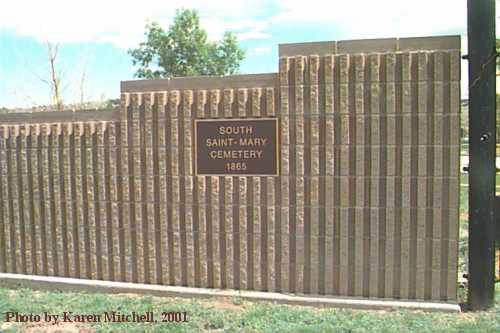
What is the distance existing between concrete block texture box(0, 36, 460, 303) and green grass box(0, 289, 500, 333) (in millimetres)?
290

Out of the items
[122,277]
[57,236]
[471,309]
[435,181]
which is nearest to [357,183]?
[435,181]

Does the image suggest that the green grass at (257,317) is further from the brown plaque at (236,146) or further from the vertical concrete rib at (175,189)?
the brown plaque at (236,146)

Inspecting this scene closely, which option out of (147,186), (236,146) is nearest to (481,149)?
(236,146)

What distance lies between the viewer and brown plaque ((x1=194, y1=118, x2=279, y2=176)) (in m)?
4.82

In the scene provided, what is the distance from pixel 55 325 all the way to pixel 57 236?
4.62ft

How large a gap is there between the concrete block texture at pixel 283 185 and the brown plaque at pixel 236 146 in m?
0.08

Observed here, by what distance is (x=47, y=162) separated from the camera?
556 cm

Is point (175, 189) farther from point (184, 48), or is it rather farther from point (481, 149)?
point (184, 48)

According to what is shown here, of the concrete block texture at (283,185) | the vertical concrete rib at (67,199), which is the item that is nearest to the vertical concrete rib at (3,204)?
the concrete block texture at (283,185)

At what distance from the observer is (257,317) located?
4379 mm

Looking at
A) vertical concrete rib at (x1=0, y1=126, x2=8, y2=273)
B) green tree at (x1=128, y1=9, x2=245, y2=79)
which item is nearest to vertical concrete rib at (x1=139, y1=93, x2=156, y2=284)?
vertical concrete rib at (x1=0, y1=126, x2=8, y2=273)

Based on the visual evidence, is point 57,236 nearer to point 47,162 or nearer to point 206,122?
point 47,162

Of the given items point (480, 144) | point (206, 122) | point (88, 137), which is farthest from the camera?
point (88, 137)

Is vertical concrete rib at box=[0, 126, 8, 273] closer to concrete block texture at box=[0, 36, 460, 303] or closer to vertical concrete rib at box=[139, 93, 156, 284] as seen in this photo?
concrete block texture at box=[0, 36, 460, 303]
